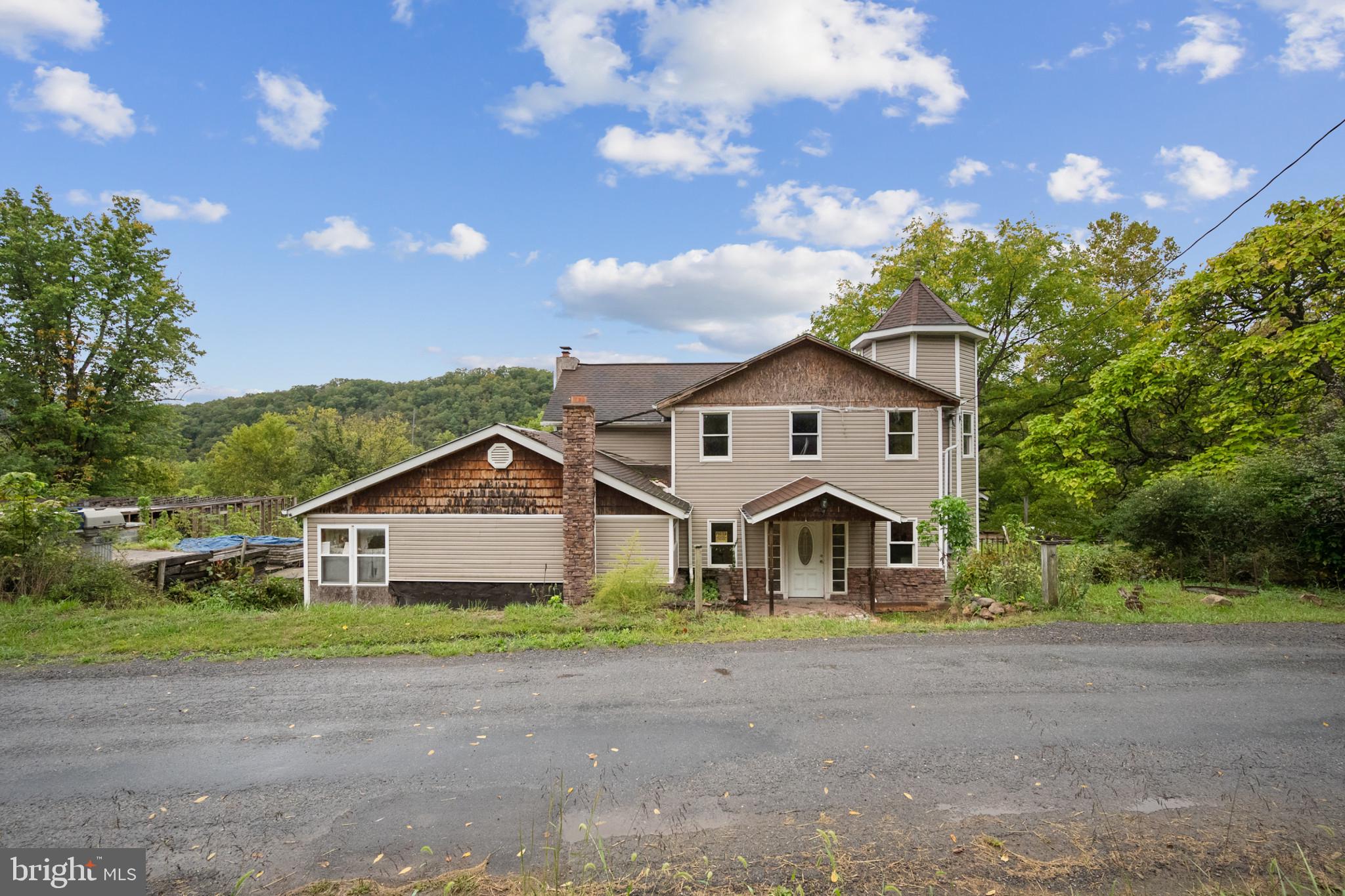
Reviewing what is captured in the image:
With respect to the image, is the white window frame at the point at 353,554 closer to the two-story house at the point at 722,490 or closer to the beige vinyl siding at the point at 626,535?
the two-story house at the point at 722,490

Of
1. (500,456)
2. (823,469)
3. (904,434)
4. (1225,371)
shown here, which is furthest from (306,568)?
(1225,371)

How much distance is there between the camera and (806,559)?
1561 cm

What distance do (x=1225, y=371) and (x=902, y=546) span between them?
10.7 metres

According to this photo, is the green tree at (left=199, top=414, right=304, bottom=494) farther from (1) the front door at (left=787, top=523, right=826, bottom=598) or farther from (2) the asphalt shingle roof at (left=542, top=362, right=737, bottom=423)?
(1) the front door at (left=787, top=523, right=826, bottom=598)

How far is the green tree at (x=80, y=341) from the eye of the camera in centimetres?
2366

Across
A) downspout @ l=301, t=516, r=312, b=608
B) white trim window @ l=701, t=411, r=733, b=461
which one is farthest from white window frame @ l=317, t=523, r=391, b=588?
white trim window @ l=701, t=411, r=733, b=461

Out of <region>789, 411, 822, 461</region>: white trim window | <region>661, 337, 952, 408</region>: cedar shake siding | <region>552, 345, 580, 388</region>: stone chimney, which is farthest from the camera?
<region>552, 345, 580, 388</region>: stone chimney

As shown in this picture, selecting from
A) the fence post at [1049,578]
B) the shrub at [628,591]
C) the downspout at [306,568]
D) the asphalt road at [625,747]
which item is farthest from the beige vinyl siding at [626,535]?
the fence post at [1049,578]

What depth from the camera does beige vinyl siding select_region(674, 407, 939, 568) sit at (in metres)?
15.3

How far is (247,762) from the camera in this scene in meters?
5.18

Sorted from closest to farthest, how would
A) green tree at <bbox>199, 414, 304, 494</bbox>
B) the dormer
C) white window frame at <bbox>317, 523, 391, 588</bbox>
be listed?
white window frame at <bbox>317, 523, 391, 588</bbox>
the dormer
green tree at <bbox>199, 414, 304, 494</bbox>

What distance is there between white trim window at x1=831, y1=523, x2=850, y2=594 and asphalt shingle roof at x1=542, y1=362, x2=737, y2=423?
21.3 feet

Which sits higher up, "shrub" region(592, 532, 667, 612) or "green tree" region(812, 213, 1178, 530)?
"green tree" region(812, 213, 1178, 530)

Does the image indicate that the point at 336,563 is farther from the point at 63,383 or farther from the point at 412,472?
the point at 63,383
